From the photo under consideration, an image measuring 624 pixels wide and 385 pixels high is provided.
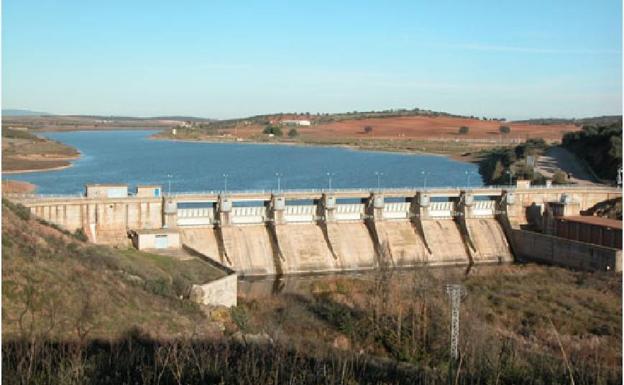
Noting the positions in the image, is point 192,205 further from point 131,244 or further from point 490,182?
point 490,182

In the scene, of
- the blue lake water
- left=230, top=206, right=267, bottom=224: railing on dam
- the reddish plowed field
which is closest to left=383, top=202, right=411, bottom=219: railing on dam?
left=230, top=206, right=267, bottom=224: railing on dam

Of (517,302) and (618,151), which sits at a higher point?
(618,151)

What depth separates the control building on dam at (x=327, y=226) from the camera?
3494cm

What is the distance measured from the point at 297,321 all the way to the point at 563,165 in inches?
2102

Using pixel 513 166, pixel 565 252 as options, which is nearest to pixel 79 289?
pixel 565 252

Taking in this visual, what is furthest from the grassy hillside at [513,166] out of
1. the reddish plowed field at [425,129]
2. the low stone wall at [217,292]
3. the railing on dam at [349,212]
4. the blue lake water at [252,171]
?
the reddish plowed field at [425,129]

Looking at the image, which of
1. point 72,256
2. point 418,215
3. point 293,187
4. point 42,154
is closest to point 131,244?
point 72,256

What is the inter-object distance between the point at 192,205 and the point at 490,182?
36353 mm

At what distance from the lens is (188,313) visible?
21.2 meters

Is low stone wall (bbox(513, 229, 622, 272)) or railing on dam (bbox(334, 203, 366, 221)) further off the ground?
railing on dam (bbox(334, 203, 366, 221))

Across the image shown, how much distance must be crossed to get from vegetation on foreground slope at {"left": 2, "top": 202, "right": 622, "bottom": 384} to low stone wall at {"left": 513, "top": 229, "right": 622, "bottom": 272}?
1.52 metres

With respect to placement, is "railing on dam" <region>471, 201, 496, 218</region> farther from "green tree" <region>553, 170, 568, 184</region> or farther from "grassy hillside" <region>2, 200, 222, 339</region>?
"grassy hillside" <region>2, 200, 222, 339</region>

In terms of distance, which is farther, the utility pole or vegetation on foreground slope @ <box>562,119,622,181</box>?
vegetation on foreground slope @ <box>562,119,622,181</box>

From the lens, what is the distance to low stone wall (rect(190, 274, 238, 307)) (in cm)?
2573
